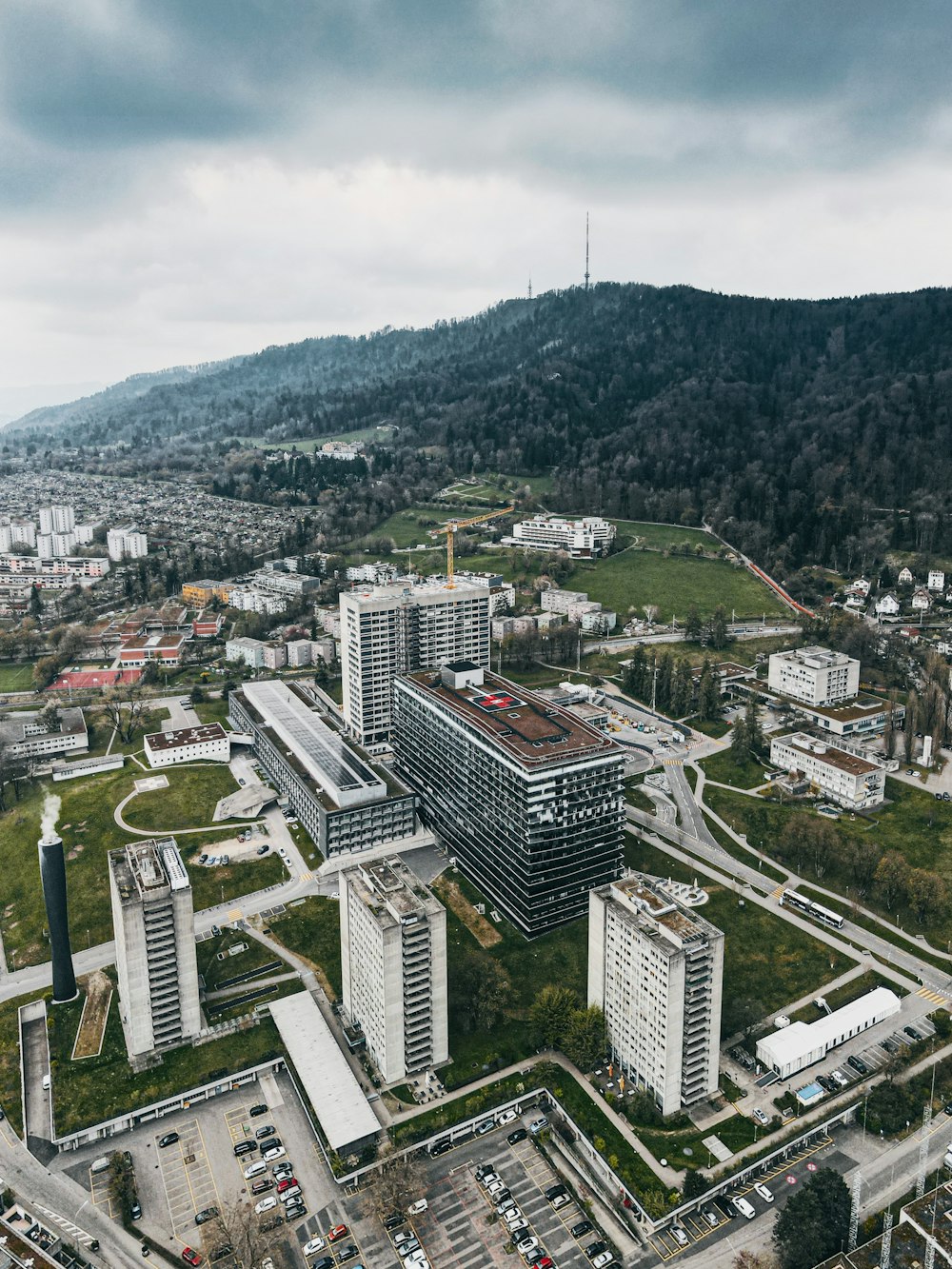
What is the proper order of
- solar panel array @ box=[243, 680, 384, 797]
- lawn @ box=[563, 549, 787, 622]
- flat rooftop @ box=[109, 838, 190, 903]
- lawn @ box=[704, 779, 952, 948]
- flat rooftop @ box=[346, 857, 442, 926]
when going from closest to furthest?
flat rooftop @ box=[346, 857, 442, 926] < flat rooftop @ box=[109, 838, 190, 903] < lawn @ box=[704, 779, 952, 948] < solar panel array @ box=[243, 680, 384, 797] < lawn @ box=[563, 549, 787, 622]

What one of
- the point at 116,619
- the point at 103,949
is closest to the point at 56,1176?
the point at 103,949

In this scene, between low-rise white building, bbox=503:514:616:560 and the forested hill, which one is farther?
low-rise white building, bbox=503:514:616:560

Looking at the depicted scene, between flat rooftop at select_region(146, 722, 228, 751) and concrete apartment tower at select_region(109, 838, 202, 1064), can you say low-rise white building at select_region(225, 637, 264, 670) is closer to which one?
flat rooftop at select_region(146, 722, 228, 751)

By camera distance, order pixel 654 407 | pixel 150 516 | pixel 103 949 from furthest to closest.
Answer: pixel 654 407 < pixel 150 516 < pixel 103 949

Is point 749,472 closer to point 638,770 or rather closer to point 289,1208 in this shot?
point 638,770

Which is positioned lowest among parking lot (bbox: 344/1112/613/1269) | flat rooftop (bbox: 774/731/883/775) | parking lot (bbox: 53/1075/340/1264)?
parking lot (bbox: 344/1112/613/1269)

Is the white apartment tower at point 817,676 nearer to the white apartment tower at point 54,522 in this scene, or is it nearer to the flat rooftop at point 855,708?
the flat rooftop at point 855,708

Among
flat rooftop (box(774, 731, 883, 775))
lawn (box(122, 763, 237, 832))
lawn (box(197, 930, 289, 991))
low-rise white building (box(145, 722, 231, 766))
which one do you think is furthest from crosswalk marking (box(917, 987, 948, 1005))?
low-rise white building (box(145, 722, 231, 766))
